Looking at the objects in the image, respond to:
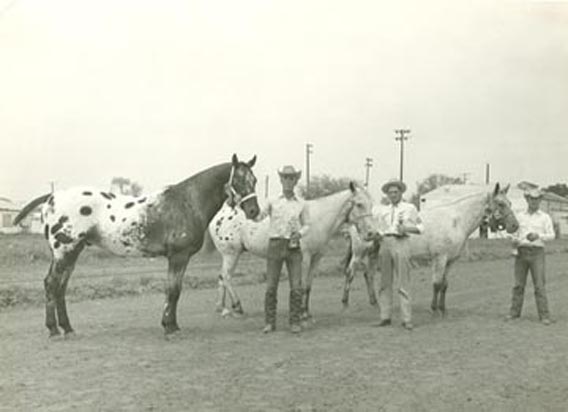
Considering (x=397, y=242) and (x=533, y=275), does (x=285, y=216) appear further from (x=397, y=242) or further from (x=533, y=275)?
(x=533, y=275)

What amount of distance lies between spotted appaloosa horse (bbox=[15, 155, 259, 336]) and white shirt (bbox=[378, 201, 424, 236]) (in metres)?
1.89

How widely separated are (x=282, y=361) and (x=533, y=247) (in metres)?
4.61

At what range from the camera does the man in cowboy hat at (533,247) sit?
30.0 ft

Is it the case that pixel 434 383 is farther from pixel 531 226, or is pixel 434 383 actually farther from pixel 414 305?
pixel 414 305

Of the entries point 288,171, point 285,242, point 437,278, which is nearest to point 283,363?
point 285,242

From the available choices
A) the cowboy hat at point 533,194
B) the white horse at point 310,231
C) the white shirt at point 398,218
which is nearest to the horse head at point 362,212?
the white horse at point 310,231

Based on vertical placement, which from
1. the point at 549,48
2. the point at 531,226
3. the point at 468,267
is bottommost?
the point at 468,267

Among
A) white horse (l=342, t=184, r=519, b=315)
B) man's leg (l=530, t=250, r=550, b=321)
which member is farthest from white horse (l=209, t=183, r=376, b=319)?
man's leg (l=530, t=250, r=550, b=321)

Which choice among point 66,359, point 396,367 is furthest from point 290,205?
point 66,359

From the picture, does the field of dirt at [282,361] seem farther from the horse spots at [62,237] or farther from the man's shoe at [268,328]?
the horse spots at [62,237]

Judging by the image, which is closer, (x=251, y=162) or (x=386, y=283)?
(x=251, y=162)

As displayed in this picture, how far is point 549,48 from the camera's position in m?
7.96

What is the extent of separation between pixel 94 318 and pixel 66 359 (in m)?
2.95

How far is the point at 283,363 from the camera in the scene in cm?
633
